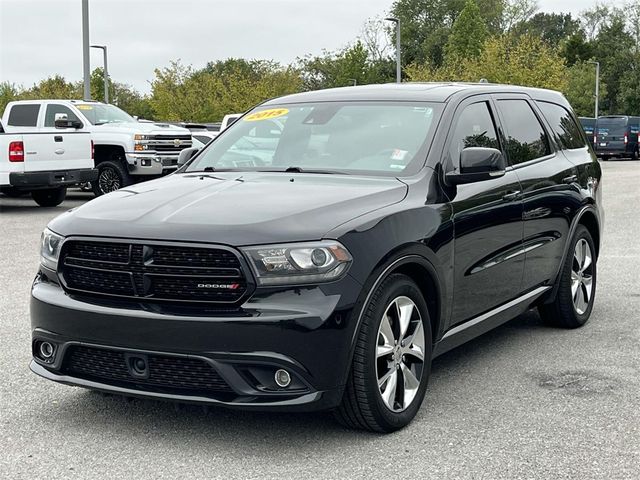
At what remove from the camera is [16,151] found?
54.9 ft

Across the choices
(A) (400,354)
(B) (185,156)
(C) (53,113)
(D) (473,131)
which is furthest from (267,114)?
(C) (53,113)

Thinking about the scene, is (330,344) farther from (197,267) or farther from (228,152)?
(228,152)

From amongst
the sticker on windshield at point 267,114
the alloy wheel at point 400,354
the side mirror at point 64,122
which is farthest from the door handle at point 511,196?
the side mirror at point 64,122

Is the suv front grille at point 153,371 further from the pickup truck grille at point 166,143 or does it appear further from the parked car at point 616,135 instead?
the parked car at point 616,135

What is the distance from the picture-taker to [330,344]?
13.3ft

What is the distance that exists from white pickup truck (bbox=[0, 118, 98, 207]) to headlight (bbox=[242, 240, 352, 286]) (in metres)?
13.7

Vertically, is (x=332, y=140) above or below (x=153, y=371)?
above

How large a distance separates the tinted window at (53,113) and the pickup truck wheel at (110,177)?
123 centimetres

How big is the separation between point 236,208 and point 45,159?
13656 mm

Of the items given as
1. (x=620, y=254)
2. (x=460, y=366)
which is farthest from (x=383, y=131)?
(x=620, y=254)

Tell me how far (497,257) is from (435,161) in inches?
30.7

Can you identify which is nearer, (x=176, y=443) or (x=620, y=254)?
(x=176, y=443)

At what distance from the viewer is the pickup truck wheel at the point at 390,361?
13.9 feet

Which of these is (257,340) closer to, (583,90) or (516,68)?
(516,68)
